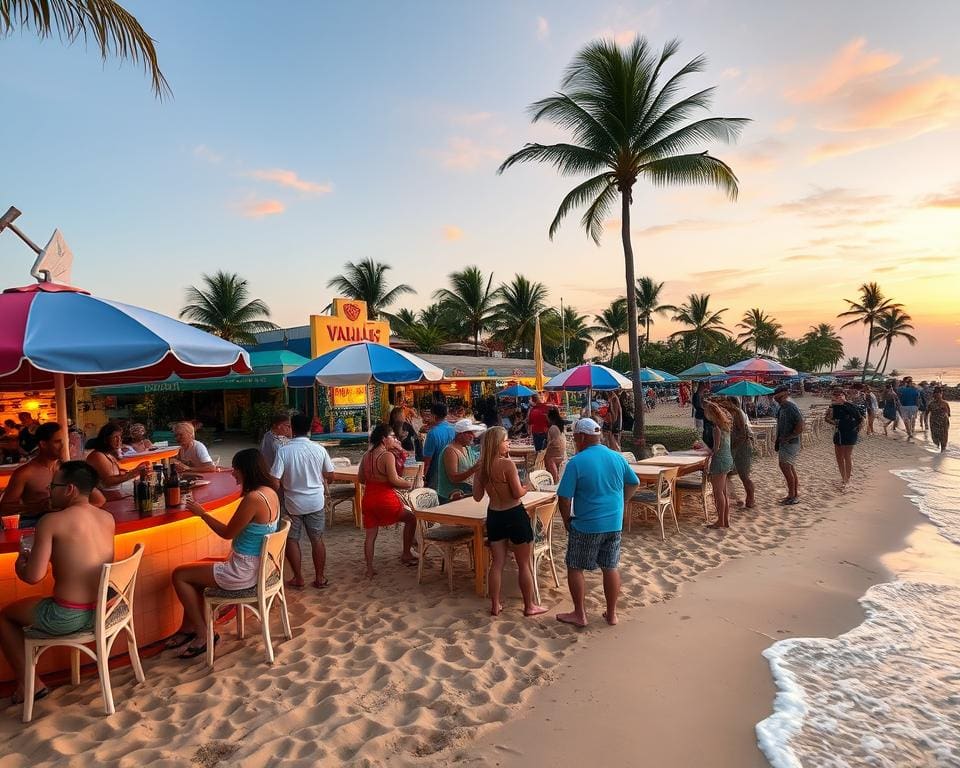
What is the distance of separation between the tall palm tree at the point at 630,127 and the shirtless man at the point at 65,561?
11343 millimetres

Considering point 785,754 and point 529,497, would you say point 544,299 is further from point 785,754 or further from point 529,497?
point 785,754

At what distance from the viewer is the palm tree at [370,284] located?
34.3m

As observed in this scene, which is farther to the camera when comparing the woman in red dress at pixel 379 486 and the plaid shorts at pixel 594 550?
the woman in red dress at pixel 379 486

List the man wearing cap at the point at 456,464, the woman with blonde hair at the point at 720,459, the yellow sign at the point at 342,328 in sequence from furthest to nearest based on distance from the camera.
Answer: the yellow sign at the point at 342,328 < the woman with blonde hair at the point at 720,459 < the man wearing cap at the point at 456,464

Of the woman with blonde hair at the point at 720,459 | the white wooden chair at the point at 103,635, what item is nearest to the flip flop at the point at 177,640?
the white wooden chair at the point at 103,635

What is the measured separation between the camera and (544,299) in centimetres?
3712

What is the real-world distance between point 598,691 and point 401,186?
14147 millimetres

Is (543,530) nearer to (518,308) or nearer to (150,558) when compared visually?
(150,558)

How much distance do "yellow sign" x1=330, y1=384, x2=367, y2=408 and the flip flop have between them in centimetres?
1437

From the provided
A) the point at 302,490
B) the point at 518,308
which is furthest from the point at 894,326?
the point at 302,490

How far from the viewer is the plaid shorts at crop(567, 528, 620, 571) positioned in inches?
161

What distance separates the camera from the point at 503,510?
425 centimetres

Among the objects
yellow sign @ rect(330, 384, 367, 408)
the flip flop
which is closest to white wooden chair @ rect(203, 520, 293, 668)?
the flip flop

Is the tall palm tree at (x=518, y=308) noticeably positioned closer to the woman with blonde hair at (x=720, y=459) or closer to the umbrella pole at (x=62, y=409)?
the woman with blonde hair at (x=720, y=459)
